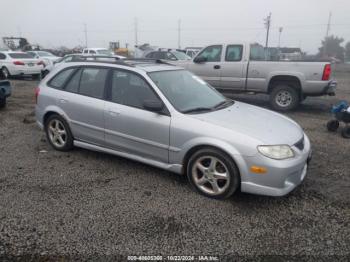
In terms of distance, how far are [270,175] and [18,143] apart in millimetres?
4696

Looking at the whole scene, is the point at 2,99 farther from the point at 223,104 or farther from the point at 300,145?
the point at 300,145

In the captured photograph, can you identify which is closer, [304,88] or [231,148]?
[231,148]

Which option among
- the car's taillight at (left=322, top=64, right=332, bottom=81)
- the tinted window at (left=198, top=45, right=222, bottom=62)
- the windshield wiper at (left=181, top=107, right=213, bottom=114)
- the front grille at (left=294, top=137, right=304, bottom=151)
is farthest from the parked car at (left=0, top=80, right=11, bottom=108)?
the car's taillight at (left=322, top=64, right=332, bottom=81)

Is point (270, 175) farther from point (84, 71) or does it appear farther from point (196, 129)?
point (84, 71)

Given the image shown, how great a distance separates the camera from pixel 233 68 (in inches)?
365

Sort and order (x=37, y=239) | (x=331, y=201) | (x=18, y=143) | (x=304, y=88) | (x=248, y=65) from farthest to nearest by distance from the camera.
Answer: (x=248, y=65), (x=304, y=88), (x=18, y=143), (x=331, y=201), (x=37, y=239)

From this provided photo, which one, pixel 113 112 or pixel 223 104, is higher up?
pixel 223 104

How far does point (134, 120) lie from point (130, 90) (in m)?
0.49

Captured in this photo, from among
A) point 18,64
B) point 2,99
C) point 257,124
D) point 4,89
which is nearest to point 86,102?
point 257,124

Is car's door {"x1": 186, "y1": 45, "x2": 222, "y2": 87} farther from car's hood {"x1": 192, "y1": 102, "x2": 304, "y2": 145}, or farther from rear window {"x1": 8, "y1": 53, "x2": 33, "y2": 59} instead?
rear window {"x1": 8, "y1": 53, "x2": 33, "y2": 59}

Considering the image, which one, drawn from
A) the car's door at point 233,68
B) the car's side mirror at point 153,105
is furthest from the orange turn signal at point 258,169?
the car's door at point 233,68

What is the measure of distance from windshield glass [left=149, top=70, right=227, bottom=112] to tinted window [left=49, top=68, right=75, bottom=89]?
1647 mm

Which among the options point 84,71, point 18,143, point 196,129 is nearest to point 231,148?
point 196,129

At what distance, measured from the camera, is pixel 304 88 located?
834cm
